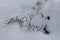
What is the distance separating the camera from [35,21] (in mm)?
1720

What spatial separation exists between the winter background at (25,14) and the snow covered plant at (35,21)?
1cm

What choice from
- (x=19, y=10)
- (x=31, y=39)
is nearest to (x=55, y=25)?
(x=31, y=39)

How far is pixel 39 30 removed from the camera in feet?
5.55

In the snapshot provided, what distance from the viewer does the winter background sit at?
1.66 metres

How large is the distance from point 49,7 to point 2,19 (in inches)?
20.2

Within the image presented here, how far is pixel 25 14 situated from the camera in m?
1.76

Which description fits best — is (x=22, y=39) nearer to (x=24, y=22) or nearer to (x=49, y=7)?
(x=24, y=22)

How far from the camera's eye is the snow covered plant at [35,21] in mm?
1700

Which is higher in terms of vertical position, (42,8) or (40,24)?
(42,8)

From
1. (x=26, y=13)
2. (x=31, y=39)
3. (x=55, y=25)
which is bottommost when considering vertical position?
(x=31, y=39)

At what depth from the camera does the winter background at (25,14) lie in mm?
1656

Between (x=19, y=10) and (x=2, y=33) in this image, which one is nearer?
(x=2, y=33)

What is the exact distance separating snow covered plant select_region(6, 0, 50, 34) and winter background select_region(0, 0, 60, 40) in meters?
0.01

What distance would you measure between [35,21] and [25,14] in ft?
0.44
